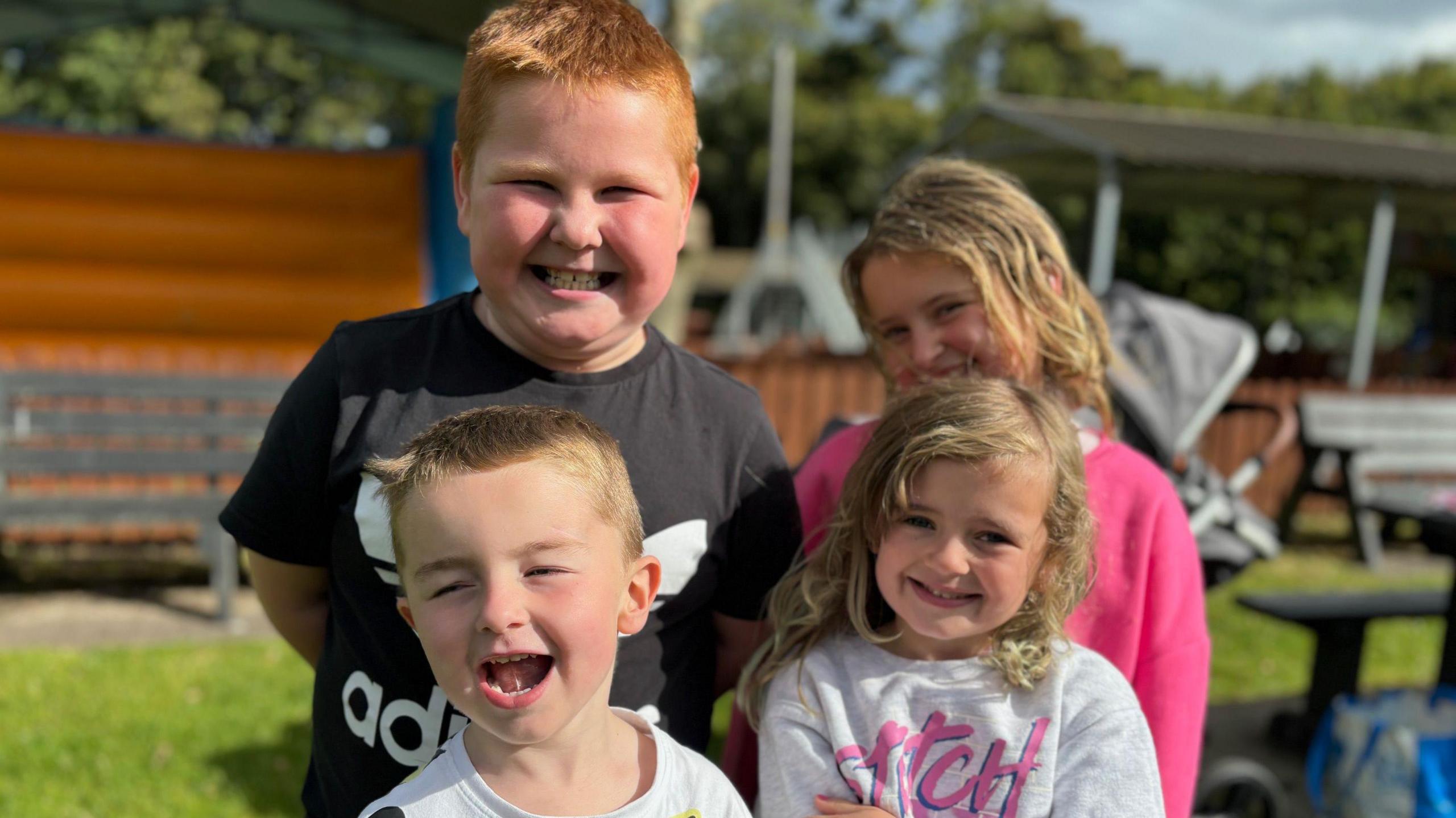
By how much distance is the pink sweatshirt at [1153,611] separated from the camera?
1.66m

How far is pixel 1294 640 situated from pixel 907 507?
209 inches

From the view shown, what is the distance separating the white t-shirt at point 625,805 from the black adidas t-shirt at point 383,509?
0.15 metres

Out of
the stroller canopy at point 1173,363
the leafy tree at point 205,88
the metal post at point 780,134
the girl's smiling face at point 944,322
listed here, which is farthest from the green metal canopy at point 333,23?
the metal post at point 780,134

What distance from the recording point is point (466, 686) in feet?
3.85

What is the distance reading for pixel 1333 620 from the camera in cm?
409

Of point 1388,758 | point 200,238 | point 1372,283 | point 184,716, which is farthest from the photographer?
point 1372,283

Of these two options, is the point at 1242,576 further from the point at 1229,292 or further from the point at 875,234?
the point at 1229,292

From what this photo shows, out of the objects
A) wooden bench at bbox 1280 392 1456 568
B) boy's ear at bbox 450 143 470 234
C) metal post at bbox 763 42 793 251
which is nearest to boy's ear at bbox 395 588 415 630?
boy's ear at bbox 450 143 470 234

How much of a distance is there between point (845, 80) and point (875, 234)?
4493 cm

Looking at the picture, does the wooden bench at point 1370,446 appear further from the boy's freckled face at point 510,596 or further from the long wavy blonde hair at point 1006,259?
the boy's freckled face at point 510,596

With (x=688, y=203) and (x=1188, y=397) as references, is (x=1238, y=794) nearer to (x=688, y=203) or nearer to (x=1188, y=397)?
(x=1188, y=397)

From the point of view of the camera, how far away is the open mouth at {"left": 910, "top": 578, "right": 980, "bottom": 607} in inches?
60.2

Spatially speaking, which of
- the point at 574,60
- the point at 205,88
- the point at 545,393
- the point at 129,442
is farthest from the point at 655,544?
the point at 205,88

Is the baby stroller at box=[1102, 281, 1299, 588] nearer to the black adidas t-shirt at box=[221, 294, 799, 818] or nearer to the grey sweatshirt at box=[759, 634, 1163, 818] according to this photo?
the grey sweatshirt at box=[759, 634, 1163, 818]
